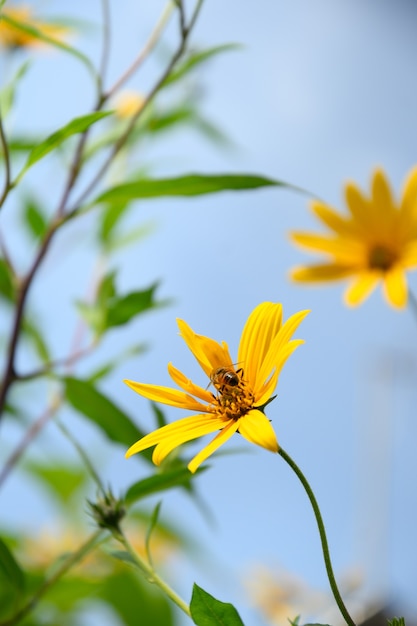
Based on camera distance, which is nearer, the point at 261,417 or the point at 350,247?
the point at 261,417

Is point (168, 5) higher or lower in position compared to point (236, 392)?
higher

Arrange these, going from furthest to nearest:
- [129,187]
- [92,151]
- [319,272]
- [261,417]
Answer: [319,272] < [92,151] < [129,187] < [261,417]

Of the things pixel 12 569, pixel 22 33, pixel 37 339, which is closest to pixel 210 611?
pixel 12 569

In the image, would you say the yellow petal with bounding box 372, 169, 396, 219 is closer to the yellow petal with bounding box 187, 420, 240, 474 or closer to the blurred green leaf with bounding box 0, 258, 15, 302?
the blurred green leaf with bounding box 0, 258, 15, 302

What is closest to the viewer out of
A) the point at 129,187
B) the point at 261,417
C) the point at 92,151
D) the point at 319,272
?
the point at 261,417

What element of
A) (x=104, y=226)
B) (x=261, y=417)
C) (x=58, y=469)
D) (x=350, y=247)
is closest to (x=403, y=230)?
(x=350, y=247)

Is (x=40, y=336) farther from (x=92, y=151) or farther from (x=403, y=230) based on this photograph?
(x=403, y=230)

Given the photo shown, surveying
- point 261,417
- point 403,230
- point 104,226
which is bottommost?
point 261,417

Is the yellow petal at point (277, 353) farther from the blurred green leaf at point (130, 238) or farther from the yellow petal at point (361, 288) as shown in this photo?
the blurred green leaf at point (130, 238)
